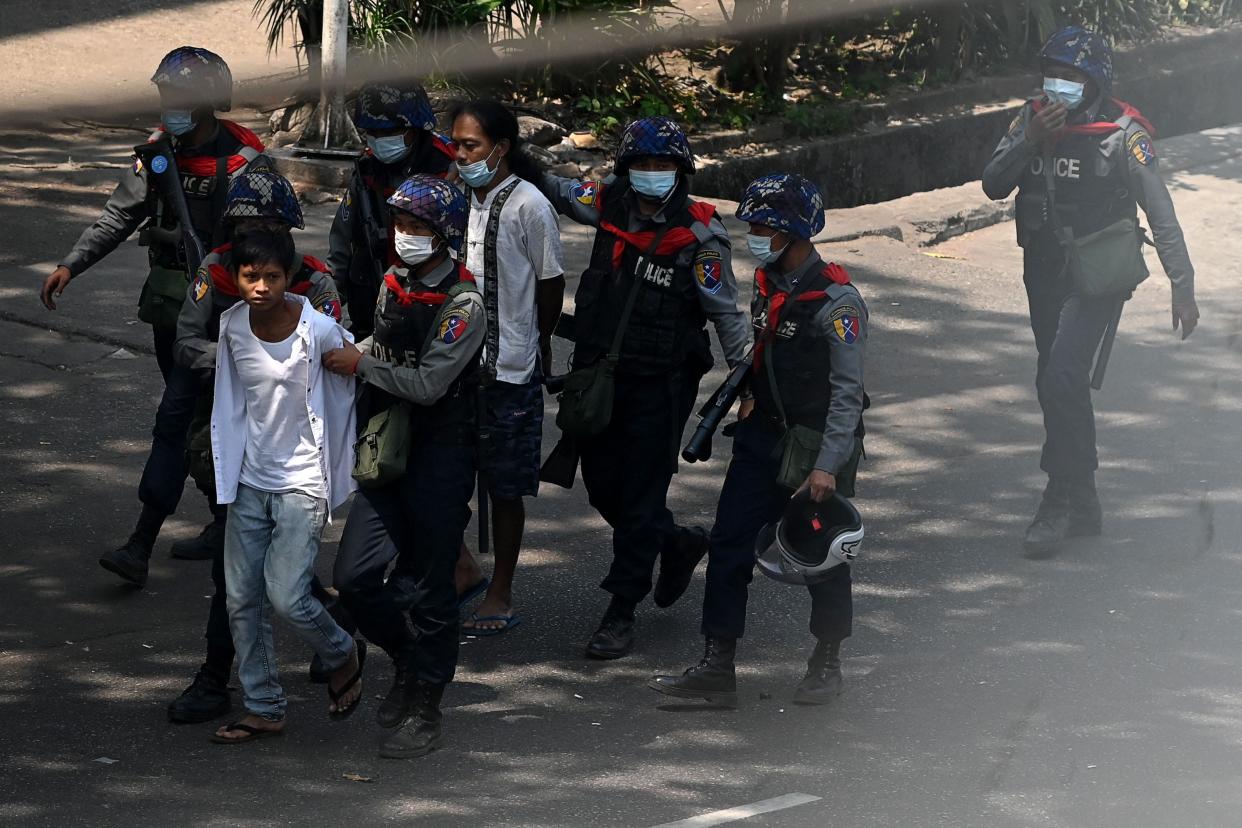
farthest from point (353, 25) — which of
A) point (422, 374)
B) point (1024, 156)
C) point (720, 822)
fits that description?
point (720, 822)

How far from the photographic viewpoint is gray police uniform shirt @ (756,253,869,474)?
205 inches

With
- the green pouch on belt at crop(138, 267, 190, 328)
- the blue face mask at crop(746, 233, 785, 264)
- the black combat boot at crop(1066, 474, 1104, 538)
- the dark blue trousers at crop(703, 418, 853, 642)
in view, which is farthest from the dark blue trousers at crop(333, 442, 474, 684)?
the black combat boot at crop(1066, 474, 1104, 538)

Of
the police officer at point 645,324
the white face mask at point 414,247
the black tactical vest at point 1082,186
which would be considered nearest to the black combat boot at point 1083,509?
the black tactical vest at point 1082,186

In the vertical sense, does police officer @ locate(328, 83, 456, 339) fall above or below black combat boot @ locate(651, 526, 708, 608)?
above

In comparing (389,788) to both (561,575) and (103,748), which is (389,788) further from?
(561,575)

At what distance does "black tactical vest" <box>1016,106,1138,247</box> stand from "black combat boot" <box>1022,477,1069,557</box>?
3.38 feet

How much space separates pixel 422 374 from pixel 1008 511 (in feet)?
11.3

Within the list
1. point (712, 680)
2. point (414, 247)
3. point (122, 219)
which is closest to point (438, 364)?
point (414, 247)

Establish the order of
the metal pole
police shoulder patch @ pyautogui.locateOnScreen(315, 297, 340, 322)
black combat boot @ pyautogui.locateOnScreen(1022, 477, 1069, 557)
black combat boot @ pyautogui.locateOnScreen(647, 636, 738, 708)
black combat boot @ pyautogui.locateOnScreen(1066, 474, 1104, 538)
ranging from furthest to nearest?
the metal pole, black combat boot @ pyautogui.locateOnScreen(1066, 474, 1104, 538), black combat boot @ pyautogui.locateOnScreen(1022, 477, 1069, 557), black combat boot @ pyautogui.locateOnScreen(647, 636, 738, 708), police shoulder patch @ pyautogui.locateOnScreen(315, 297, 340, 322)

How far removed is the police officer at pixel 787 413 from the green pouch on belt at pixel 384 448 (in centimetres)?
118

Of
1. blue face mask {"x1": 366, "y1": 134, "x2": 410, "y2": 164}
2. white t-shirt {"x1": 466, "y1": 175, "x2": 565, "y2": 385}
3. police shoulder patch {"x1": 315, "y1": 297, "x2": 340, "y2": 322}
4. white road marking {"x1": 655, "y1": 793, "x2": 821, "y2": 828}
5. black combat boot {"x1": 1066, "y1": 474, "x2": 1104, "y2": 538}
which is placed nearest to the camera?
white road marking {"x1": 655, "y1": 793, "x2": 821, "y2": 828}

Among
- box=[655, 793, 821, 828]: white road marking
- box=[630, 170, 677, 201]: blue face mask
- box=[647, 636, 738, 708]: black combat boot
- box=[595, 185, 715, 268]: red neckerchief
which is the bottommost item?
box=[655, 793, 821, 828]: white road marking

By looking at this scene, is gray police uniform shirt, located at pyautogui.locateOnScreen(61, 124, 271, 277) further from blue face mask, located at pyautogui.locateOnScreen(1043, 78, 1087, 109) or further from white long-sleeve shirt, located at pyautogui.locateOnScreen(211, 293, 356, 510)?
blue face mask, located at pyautogui.locateOnScreen(1043, 78, 1087, 109)

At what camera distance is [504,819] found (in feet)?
15.1
